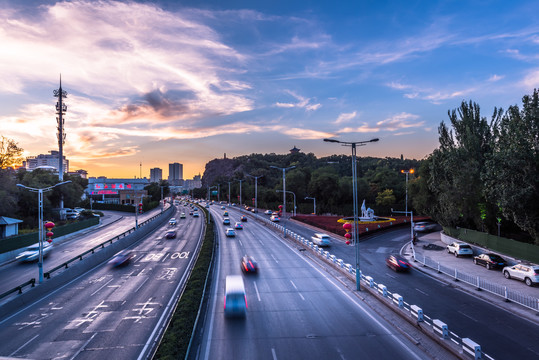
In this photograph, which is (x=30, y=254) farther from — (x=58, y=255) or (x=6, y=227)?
(x=6, y=227)

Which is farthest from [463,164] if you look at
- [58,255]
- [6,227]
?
[6,227]

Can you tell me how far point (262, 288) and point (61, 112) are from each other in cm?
10153

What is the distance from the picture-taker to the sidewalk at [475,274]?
797 inches

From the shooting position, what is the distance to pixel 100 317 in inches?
787

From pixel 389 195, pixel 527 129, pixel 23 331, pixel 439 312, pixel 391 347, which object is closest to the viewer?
pixel 391 347

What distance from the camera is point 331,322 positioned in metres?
18.3

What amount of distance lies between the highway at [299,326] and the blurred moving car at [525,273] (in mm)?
14226

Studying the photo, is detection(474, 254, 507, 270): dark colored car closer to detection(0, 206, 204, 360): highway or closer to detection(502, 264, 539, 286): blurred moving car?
detection(502, 264, 539, 286): blurred moving car

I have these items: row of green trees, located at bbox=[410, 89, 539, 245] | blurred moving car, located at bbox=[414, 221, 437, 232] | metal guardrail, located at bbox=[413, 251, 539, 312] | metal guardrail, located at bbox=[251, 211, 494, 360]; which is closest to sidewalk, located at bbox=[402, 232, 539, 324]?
metal guardrail, located at bbox=[413, 251, 539, 312]

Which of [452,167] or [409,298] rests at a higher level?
[452,167]

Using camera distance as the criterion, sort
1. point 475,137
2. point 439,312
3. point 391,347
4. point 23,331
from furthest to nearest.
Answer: point 475,137 → point 439,312 → point 23,331 → point 391,347

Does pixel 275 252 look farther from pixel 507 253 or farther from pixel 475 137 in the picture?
pixel 475 137

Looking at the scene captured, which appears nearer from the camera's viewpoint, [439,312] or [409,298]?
[439,312]

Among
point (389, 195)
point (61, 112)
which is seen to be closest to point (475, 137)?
point (389, 195)
